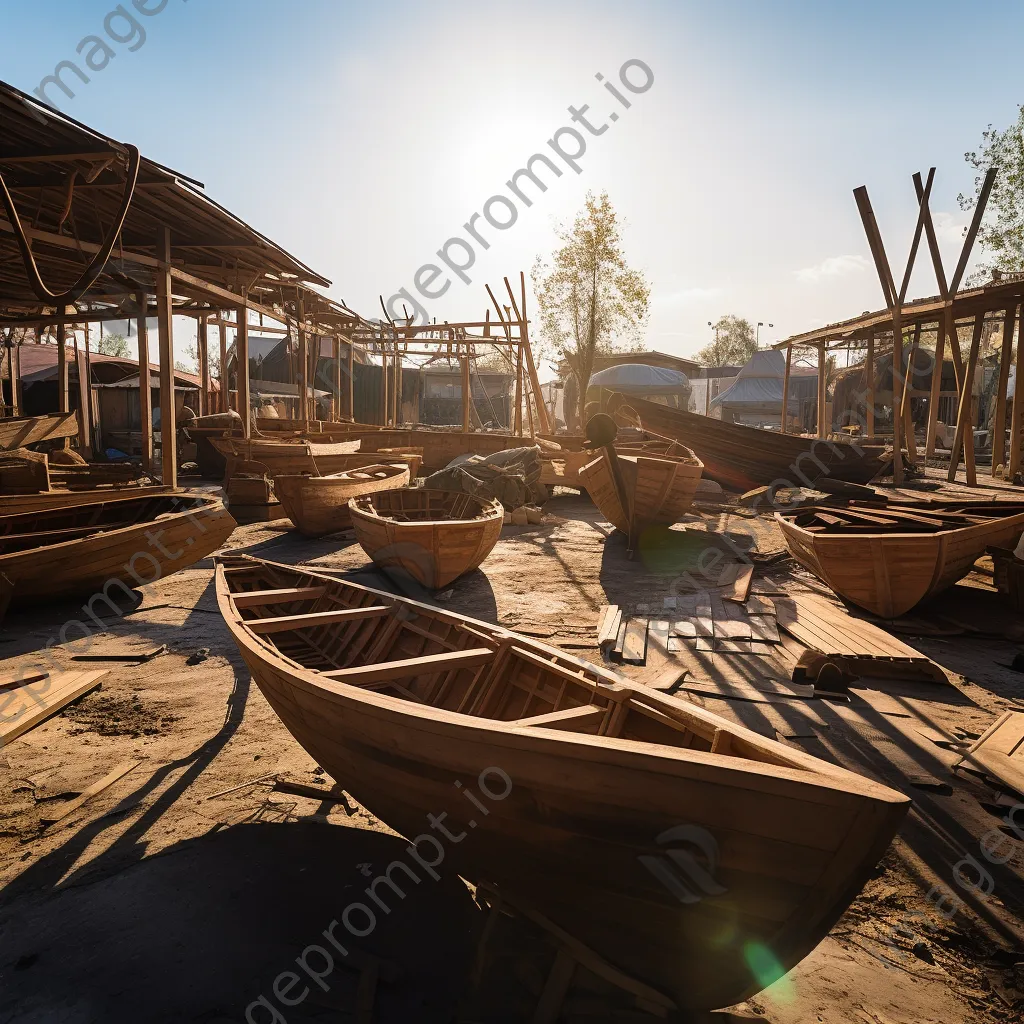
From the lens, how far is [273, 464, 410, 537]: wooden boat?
1031 cm

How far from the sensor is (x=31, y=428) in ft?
40.8

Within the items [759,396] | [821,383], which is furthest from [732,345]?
[821,383]

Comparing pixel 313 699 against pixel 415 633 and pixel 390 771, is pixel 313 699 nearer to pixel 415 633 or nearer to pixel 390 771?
pixel 390 771

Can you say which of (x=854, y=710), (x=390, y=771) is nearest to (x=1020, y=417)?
(x=854, y=710)

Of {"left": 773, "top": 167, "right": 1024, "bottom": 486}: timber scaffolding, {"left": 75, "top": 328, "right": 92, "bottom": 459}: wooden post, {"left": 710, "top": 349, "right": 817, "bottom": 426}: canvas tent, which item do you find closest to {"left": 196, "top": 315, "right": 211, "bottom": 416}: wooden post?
{"left": 75, "top": 328, "right": 92, "bottom": 459}: wooden post

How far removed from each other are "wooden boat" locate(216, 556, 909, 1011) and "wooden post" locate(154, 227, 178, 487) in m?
10.3

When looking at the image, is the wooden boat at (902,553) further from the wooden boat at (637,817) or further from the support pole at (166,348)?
the support pole at (166,348)

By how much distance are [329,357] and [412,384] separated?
6.26 metres

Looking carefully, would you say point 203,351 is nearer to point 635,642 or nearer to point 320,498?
point 320,498

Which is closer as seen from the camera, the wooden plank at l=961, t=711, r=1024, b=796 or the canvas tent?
Answer: the wooden plank at l=961, t=711, r=1024, b=796

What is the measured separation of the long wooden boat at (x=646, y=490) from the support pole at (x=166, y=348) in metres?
7.76

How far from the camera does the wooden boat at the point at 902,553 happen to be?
6.57 metres

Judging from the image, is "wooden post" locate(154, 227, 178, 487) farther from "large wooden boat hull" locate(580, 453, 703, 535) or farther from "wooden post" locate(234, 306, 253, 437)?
"large wooden boat hull" locate(580, 453, 703, 535)

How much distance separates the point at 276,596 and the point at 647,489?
688 cm
